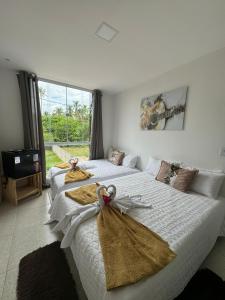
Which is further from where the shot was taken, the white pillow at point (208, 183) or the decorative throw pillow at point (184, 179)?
the decorative throw pillow at point (184, 179)

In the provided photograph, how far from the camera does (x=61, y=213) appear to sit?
170 centimetres

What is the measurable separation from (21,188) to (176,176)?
2882 mm

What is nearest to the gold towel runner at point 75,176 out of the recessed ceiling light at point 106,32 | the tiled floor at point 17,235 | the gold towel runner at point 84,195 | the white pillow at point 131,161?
the gold towel runner at point 84,195

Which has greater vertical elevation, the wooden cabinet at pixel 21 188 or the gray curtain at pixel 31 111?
the gray curtain at pixel 31 111

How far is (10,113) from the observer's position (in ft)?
8.87

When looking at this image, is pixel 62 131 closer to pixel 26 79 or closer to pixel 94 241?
pixel 26 79

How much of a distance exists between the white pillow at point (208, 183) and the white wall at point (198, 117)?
16cm

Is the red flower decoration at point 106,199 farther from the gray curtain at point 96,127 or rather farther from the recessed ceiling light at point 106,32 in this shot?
the gray curtain at point 96,127

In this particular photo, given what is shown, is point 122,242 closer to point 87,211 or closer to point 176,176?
point 87,211

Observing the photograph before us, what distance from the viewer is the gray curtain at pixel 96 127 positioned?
143 inches

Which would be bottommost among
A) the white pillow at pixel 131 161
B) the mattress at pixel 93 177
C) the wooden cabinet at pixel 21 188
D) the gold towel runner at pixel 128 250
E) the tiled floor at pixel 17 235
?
the tiled floor at pixel 17 235

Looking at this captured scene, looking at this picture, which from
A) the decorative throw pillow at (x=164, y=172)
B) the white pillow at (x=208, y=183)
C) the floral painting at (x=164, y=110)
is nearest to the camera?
the white pillow at (x=208, y=183)

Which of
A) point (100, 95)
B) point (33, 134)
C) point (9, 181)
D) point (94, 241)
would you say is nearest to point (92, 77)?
point (100, 95)

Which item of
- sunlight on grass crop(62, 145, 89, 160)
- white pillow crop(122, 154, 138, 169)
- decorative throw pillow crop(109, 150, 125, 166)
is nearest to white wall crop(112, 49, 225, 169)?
white pillow crop(122, 154, 138, 169)
